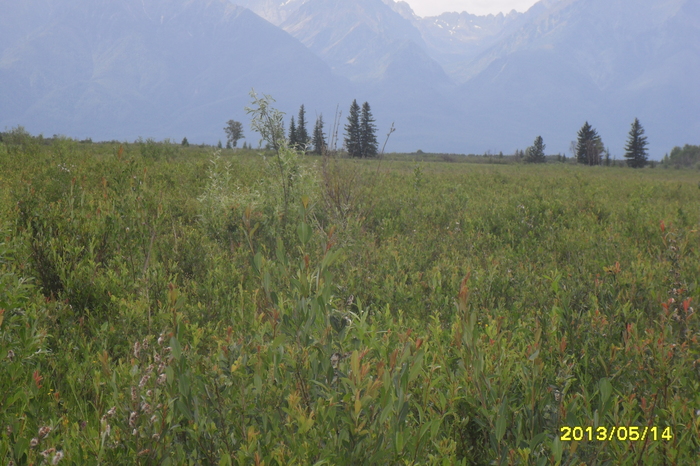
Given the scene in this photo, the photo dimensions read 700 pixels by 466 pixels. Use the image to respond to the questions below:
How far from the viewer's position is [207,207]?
650 cm

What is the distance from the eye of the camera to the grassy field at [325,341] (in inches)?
59.5

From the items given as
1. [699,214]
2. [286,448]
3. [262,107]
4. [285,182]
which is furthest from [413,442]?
[699,214]

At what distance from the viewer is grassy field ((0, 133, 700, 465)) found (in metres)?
1.51

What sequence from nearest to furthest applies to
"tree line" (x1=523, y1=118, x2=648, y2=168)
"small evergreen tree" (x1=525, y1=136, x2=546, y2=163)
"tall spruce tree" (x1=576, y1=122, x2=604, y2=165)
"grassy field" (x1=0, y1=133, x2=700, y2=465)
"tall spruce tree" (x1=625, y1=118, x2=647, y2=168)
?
"grassy field" (x1=0, y1=133, x2=700, y2=465) → "small evergreen tree" (x1=525, y1=136, x2=546, y2=163) → "tall spruce tree" (x1=576, y1=122, x2=604, y2=165) → "tree line" (x1=523, y1=118, x2=648, y2=168) → "tall spruce tree" (x1=625, y1=118, x2=647, y2=168)

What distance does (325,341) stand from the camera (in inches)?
67.9

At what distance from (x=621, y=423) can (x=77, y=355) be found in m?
3.17

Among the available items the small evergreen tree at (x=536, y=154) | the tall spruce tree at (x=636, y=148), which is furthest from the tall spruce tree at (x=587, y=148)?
the small evergreen tree at (x=536, y=154)

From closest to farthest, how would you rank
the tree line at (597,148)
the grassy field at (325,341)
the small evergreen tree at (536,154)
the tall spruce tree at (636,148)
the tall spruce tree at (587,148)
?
the grassy field at (325,341)
the small evergreen tree at (536,154)
the tall spruce tree at (587,148)
the tree line at (597,148)
the tall spruce tree at (636,148)

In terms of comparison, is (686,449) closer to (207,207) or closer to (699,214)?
(207,207)
